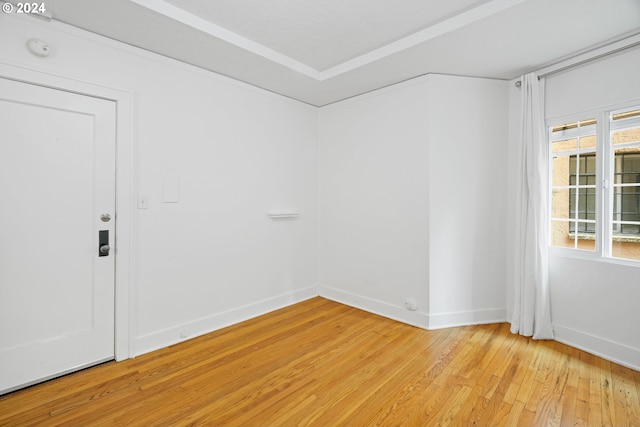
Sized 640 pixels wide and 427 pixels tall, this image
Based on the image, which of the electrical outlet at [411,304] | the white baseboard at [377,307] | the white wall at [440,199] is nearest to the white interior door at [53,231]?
the white baseboard at [377,307]

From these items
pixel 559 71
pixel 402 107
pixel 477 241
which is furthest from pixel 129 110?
pixel 559 71

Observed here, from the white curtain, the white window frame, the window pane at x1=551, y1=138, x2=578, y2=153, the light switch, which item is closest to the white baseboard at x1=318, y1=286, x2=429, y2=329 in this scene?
the white curtain

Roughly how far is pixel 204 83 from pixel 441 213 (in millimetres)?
2747

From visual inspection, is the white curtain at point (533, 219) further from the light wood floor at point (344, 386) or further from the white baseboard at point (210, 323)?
the white baseboard at point (210, 323)

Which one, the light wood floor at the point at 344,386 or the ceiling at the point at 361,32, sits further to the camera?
the ceiling at the point at 361,32

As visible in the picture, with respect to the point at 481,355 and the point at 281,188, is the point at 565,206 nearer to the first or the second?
the point at 481,355

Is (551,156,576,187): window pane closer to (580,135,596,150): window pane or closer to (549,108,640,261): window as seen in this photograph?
(549,108,640,261): window

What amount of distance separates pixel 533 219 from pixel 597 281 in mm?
708

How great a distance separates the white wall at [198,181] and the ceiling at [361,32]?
0.21 metres

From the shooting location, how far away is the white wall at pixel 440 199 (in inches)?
125

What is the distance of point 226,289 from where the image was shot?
322 centimetres

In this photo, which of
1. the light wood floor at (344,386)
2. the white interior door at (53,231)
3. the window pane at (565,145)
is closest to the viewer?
the light wood floor at (344,386)

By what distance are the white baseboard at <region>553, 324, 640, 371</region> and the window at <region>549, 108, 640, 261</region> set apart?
2.41ft

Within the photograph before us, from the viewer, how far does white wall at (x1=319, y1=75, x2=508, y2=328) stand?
3166 millimetres
